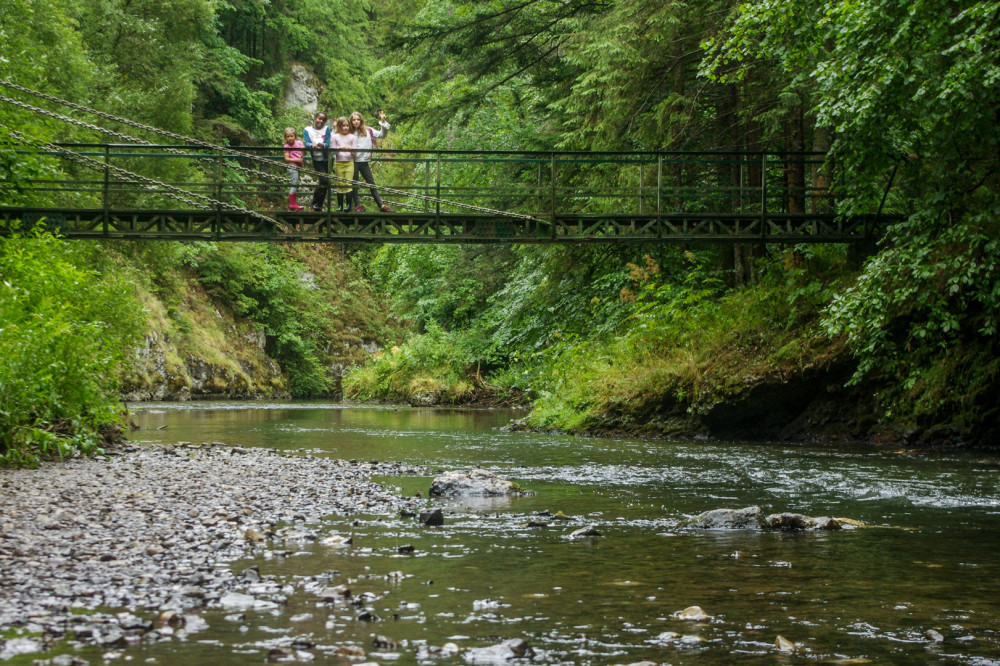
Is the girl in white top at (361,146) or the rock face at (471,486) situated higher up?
the girl in white top at (361,146)

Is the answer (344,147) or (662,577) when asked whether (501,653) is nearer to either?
(662,577)

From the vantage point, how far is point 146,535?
5766mm

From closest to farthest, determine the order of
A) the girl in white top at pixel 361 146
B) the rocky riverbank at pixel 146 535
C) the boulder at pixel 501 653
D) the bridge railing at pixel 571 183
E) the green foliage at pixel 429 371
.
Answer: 1. the boulder at pixel 501 653
2. the rocky riverbank at pixel 146 535
3. the bridge railing at pixel 571 183
4. the girl in white top at pixel 361 146
5. the green foliage at pixel 429 371

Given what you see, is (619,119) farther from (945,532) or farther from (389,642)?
(389,642)

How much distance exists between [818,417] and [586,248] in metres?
6.65

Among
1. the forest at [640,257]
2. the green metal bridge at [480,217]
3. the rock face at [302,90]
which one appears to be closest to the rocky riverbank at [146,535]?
the forest at [640,257]

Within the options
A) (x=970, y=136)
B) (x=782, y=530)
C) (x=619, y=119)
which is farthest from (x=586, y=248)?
(x=782, y=530)

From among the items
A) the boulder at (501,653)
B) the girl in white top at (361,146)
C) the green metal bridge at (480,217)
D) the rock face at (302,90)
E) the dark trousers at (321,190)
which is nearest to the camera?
the boulder at (501,653)

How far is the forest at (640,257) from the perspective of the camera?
1067cm

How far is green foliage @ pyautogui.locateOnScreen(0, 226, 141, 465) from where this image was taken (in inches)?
360

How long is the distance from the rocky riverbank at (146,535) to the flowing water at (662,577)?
0.28 metres

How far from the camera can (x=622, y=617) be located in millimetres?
4172

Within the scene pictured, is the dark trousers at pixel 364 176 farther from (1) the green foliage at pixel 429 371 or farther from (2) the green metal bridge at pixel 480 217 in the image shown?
(1) the green foliage at pixel 429 371

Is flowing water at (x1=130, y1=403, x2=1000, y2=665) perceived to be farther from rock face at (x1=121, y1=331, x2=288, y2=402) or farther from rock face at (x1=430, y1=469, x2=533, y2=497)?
rock face at (x1=121, y1=331, x2=288, y2=402)
